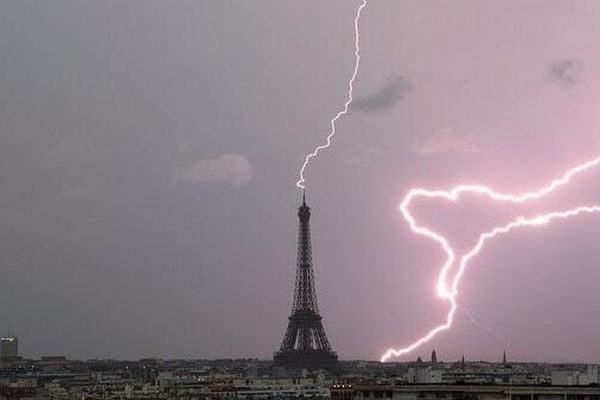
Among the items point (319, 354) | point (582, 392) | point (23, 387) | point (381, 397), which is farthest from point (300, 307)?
point (582, 392)

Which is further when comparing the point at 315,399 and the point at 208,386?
the point at 208,386

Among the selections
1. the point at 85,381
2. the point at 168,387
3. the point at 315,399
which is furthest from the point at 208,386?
the point at 85,381

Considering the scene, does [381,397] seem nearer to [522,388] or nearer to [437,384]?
[437,384]

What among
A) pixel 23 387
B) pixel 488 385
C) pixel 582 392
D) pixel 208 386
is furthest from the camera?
pixel 23 387

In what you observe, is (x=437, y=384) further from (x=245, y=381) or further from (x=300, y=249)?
(x=300, y=249)

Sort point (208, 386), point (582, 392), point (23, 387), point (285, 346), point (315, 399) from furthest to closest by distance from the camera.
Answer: point (285, 346) → point (23, 387) → point (208, 386) → point (315, 399) → point (582, 392)

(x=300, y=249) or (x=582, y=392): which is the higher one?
(x=300, y=249)
